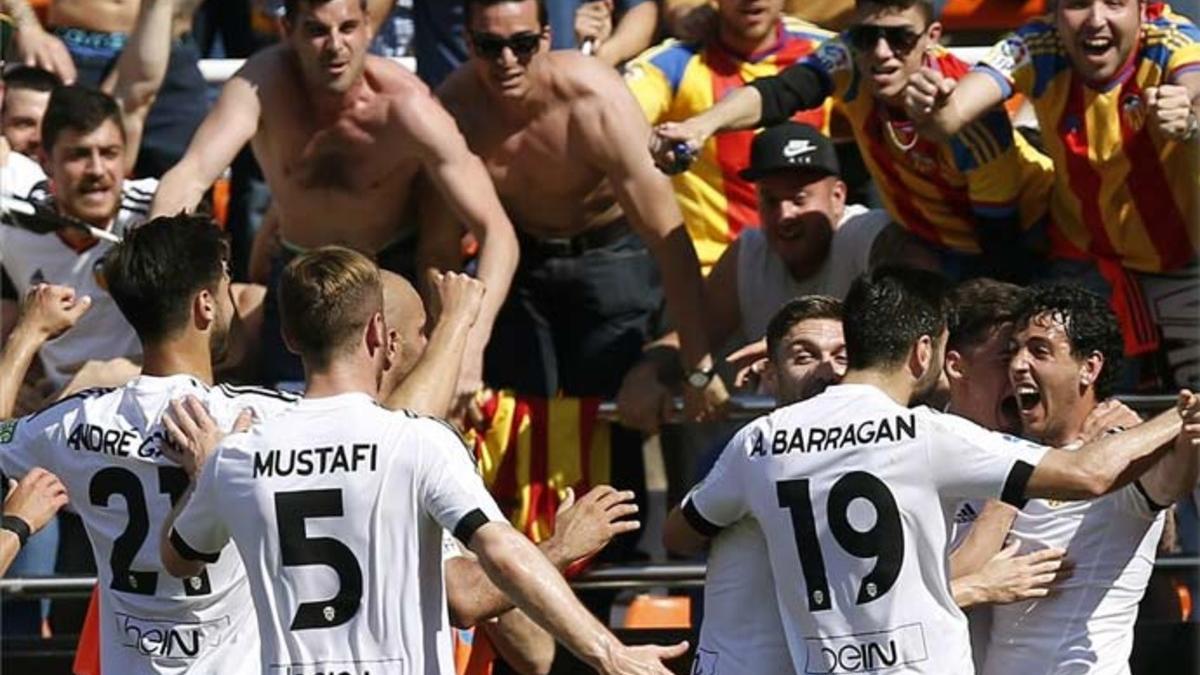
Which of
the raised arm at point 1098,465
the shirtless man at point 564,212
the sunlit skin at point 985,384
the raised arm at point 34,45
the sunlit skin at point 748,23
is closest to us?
the raised arm at point 1098,465

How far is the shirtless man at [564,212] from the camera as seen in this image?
918 centimetres

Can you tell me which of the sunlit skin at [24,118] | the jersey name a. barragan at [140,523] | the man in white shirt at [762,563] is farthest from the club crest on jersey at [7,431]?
the sunlit skin at [24,118]

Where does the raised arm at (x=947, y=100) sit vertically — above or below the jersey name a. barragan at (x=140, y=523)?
above

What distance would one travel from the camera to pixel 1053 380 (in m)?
7.30

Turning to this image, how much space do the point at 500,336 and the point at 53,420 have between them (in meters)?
2.44

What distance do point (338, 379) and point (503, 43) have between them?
8.86 feet

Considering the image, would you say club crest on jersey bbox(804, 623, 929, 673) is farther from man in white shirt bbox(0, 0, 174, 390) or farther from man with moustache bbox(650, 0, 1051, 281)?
man in white shirt bbox(0, 0, 174, 390)

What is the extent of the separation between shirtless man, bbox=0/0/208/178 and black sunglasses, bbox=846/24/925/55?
270 centimetres

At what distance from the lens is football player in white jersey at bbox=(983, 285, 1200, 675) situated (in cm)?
721

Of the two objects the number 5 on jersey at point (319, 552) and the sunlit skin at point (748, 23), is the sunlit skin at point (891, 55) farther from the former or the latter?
the number 5 on jersey at point (319, 552)

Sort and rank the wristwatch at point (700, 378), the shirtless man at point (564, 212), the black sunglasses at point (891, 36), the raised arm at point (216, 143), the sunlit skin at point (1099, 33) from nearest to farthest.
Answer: the sunlit skin at point (1099, 33)
the black sunglasses at point (891, 36)
the wristwatch at point (700, 378)
the raised arm at point (216, 143)
the shirtless man at point (564, 212)

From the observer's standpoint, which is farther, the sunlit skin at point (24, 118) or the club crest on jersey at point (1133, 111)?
the sunlit skin at point (24, 118)

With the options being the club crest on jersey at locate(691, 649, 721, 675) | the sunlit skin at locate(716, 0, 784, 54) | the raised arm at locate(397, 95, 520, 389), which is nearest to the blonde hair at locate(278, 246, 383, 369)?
the club crest on jersey at locate(691, 649, 721, 675)

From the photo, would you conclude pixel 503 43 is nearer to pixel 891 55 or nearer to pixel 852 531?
pixel 891 55
